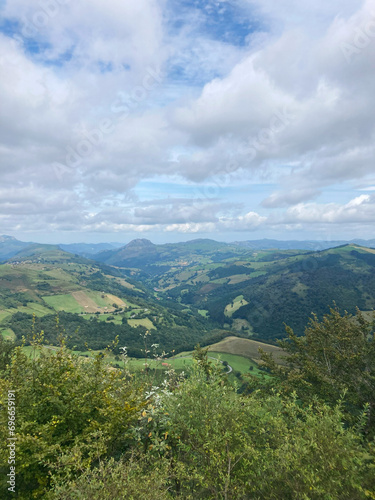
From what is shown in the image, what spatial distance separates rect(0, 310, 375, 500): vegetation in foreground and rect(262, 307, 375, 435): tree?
1497 cm

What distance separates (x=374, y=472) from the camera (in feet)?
23.0

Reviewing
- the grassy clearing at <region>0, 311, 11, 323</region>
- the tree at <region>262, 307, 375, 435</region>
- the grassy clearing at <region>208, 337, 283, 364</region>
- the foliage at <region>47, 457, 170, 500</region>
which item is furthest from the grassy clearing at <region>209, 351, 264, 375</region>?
the grassy clearing at <region>0, 311, 11, 323</region>

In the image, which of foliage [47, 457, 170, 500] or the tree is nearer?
foliage [47, 457, 170, 500]

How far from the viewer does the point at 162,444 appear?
9.41 meters

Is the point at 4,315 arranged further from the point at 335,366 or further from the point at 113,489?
the point at 113,489

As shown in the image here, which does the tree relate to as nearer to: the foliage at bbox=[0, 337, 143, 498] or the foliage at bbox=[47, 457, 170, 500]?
the foliage at bbox=[0, 337, 143, 498]

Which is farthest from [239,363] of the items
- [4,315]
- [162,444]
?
[4,315]

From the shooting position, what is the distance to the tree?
2464cm

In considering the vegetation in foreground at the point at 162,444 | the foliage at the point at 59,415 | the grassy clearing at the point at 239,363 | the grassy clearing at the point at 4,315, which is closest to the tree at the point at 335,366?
the vegetation in foreground at the point at 162,444

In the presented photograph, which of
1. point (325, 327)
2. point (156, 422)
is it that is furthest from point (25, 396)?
point (325, 327)

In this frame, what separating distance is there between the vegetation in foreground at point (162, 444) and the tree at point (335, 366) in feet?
49.1

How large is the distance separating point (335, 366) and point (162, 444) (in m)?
29.6

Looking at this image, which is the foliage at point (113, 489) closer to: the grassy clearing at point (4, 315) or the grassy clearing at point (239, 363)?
the grassy clearing at point (239, 363)

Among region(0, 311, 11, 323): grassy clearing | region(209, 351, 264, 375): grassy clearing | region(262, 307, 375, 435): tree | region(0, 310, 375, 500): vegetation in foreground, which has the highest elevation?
region(0, 310, 375, 500): vegetation in foreground
